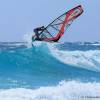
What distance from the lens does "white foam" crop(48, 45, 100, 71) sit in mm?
25348

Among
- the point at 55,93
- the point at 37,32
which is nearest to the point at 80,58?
the point at 37,32

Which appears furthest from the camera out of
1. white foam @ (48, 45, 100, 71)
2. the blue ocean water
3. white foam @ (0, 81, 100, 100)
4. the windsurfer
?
the windsurfer

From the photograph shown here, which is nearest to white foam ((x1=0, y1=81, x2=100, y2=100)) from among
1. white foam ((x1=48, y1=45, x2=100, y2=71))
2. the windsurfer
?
white foam ((x1=48, y1=45, x2=100, y2=71))

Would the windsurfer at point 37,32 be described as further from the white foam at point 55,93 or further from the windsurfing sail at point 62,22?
the white foam at point 55,93

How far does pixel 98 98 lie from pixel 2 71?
7.57 metres

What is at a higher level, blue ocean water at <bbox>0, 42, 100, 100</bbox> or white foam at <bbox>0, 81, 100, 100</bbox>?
white foam at <bbox>0, 81, 100, 100</bbox>

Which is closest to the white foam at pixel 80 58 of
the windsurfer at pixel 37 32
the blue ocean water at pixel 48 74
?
the blue ocean water at pixel 48 74

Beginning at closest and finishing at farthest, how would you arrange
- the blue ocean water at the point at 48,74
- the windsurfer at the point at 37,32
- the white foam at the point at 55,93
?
the white foam at the point at 55,93 < the blue ocean water at the point at 48,74 < the windsurfer at the point at 37,32

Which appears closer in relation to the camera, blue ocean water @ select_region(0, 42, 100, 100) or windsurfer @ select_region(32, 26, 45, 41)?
blue ocean water @ select_region(0, 42, 100, 100)

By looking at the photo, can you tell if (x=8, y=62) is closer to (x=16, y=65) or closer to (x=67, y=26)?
(x=16, y=65)

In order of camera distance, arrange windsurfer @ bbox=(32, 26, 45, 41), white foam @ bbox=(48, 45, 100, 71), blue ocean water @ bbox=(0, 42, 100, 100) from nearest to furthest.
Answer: blue ocean water @ bbox=(0, 42, 100, 100), white foam @ bbox=(48, 45, 100, 71), windsurfer @ bbox=(32, 26, 45, 41)

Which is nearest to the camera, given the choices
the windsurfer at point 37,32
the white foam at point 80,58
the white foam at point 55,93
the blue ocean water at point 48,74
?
the white foam at point 55,93

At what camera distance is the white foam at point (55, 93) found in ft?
50.1

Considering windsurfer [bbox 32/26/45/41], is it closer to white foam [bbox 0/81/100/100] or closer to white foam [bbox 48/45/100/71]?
white foam [bbox 48/45/100/71]
